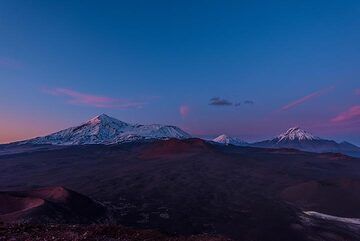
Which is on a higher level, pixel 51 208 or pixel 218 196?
pixel 51 208

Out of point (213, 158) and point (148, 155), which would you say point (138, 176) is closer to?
point (213, 158)

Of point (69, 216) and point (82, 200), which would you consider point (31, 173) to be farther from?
point (69, 216)

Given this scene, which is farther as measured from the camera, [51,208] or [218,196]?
[218,196]

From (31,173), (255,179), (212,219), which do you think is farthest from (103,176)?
(212,219)

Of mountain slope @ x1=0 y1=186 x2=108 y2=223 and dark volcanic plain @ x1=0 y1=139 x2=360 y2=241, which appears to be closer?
mountain slope @ x1=0 y1=186 x2=108 y2=223

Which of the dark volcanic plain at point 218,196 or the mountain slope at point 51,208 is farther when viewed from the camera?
the dark volcanic plain at point 218,196

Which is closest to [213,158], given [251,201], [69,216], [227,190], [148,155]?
[148,155]

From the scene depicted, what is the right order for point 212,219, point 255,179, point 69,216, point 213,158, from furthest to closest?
point 213,158 < point 255,179 < point 212,219 < point 69,216

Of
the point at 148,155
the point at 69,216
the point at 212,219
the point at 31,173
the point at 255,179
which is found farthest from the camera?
the point at 148,155

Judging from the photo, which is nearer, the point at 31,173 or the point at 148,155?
the point at 31,173

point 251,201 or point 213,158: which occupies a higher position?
point 213,158
